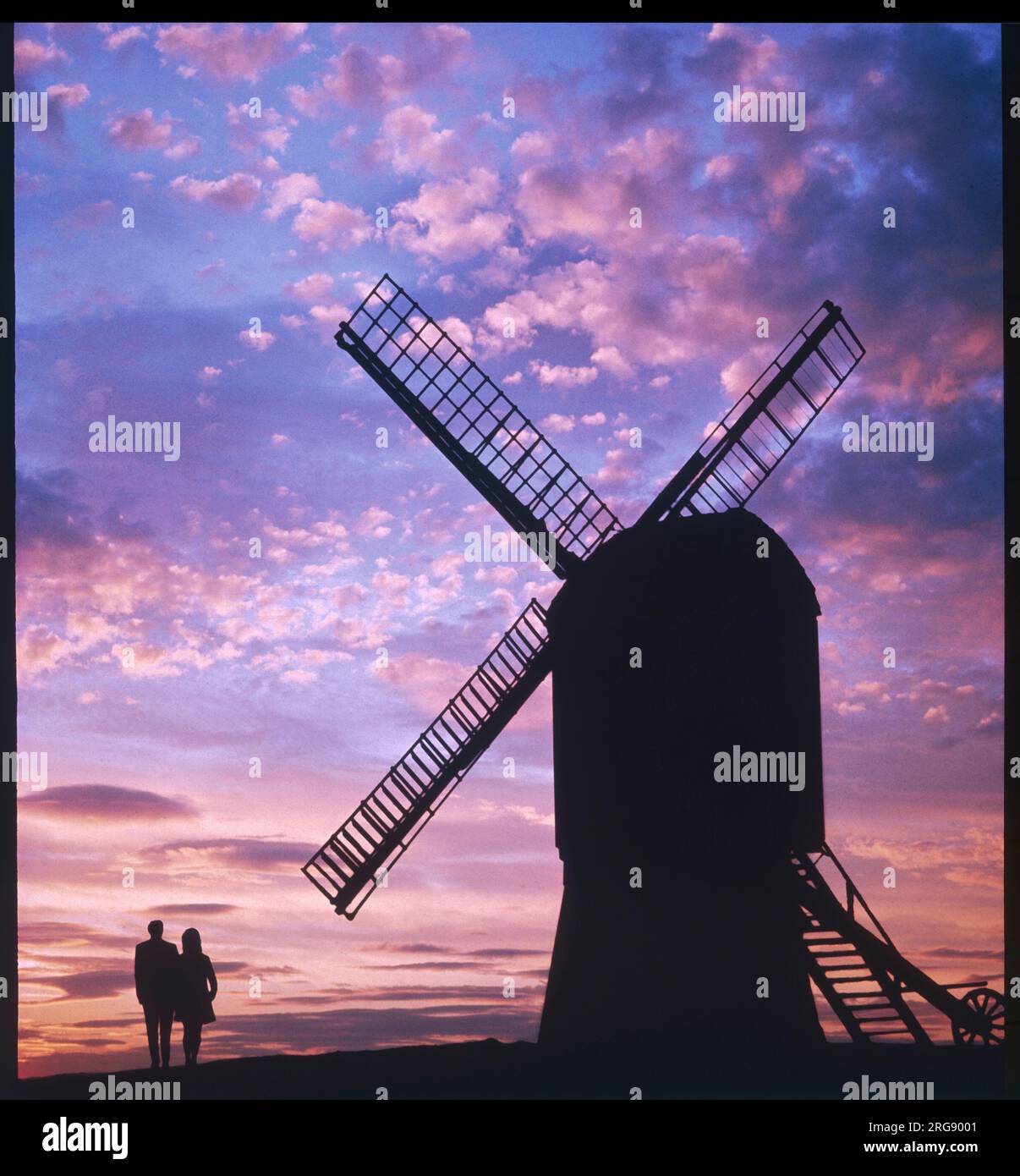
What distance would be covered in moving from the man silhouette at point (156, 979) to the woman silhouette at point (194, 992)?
10 centimetres

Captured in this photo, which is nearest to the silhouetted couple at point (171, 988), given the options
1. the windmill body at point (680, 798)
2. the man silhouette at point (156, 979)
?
the man silhouette at point (156, 979)

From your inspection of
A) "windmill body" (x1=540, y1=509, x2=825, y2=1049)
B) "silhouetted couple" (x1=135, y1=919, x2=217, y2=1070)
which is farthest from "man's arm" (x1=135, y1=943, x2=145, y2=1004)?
"windmill body" (x1=540, y1=509, x2=825, y2=1049)

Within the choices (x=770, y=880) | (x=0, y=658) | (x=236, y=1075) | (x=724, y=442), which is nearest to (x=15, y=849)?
(x=0, y=658)

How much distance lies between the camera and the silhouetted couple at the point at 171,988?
15.5 metres

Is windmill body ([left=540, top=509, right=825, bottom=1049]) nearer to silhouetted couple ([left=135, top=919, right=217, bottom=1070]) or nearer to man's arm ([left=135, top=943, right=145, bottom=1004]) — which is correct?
silhouetted couple ([left=135, top=919, right=217, bottom=1070])

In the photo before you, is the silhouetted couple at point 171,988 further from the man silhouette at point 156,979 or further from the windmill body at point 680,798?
the windmill body at point 680,798

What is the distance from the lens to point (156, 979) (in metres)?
15.5

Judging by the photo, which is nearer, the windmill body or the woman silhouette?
the woman silhouette

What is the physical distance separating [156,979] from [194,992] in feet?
1.46

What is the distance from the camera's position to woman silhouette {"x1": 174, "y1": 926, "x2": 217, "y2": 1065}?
51.3 ft

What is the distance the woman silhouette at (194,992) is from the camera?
615 inches

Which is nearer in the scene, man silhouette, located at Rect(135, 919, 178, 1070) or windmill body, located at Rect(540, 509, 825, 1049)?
→ man silhouette, located at Rect(135, 919, 178, 1070)

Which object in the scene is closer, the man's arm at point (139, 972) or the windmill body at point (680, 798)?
the man's arm at point (139, 972)
